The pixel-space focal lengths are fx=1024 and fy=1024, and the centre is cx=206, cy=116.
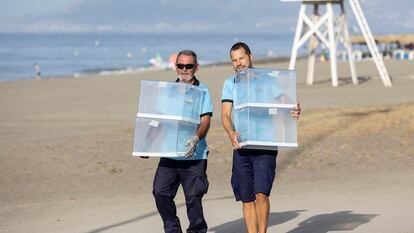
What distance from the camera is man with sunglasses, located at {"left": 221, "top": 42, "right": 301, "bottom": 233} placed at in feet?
26.5

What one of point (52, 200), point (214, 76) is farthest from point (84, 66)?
point (52, 200)

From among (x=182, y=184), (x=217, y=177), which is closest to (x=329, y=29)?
(x=217, y=177)

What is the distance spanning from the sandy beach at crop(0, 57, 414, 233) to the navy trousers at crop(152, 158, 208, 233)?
4.03 ft

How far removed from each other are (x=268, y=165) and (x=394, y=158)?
6.78 m

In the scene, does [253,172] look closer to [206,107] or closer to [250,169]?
[250,169]

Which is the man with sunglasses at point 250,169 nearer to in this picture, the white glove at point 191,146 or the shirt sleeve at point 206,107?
the shirt sleeve at point 206,107

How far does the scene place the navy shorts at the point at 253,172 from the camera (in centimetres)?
805

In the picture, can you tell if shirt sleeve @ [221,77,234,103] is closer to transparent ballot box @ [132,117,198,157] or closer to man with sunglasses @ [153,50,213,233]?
man with sunglasses @ [153,50,213,233]

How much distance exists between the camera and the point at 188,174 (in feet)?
27.1

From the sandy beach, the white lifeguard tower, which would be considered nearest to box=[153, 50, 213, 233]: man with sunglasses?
the sandy beach

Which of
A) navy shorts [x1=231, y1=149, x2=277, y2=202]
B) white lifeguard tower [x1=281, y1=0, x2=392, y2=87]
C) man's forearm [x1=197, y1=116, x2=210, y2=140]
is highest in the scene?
white lifeguard tower [x1=281, y1=0, x2=392, y2=87]

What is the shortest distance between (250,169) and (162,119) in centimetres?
81

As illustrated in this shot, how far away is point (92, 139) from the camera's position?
16594 mm

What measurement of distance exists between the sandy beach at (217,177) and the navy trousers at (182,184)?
1227 mm
